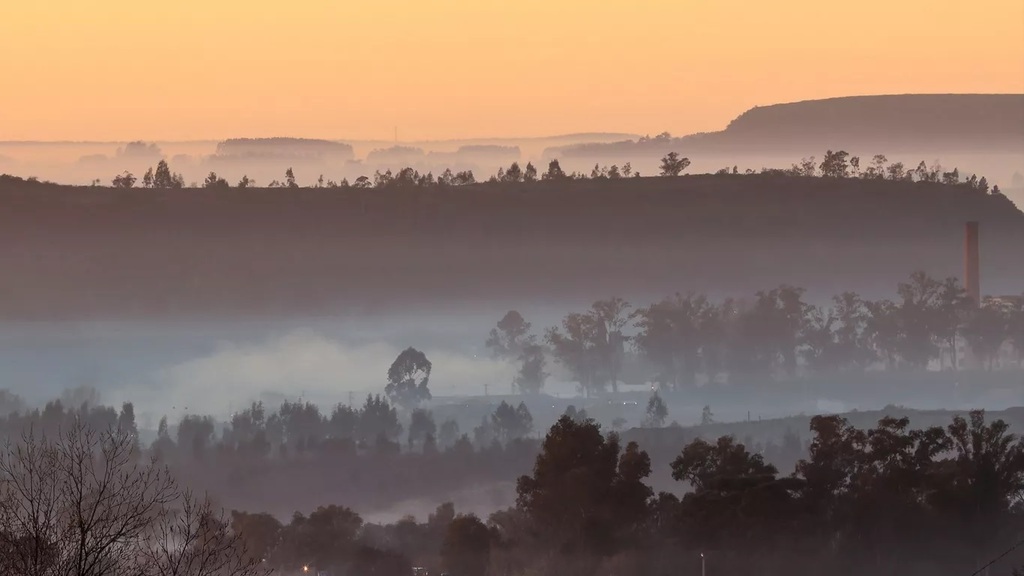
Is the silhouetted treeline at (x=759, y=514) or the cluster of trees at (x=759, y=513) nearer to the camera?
the silhouetted treeline at (x=759, y=514)

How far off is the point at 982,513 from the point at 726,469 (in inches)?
963

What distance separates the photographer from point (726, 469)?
600 feet

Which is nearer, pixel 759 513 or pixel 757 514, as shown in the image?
pixel 757 514

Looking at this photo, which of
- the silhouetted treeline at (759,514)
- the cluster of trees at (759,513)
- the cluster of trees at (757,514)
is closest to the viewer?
the cluster of trees at (757,514)

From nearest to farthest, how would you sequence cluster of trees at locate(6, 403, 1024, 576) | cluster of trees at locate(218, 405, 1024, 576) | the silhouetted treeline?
cluster of trees at locate(6, 403, 1024, 576) → the silhouetted treeline → cluster of trees at locate(218, 405, 1024, 576)

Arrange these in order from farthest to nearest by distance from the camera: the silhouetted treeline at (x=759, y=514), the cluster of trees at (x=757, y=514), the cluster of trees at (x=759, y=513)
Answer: the cluster of trees at (x=759, y=513), the silhouetted treeline at (x=759, y=514), the cluster of trees at (x=757, y=514)

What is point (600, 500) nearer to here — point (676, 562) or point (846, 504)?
point (676, 562)

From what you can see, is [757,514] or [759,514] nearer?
[757,514]

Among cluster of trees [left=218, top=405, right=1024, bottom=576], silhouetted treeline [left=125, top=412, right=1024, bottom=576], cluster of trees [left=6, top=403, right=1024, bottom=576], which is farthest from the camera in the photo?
cluster of trees [left=218, top=405, right=1024, bottom=576]

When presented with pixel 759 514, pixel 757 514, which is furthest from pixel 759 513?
pixel 757 514

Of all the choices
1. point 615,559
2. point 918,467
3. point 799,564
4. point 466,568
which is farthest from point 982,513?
point 466,568

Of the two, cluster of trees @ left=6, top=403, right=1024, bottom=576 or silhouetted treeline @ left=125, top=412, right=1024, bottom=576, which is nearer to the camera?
cluster of trees @ left=6, top=403, right=1024, bottom=576

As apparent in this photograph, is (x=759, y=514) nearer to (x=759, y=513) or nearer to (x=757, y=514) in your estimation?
(x=759, y=513)

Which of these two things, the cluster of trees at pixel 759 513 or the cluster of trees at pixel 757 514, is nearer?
the cluster of trees at pixel 757 514
